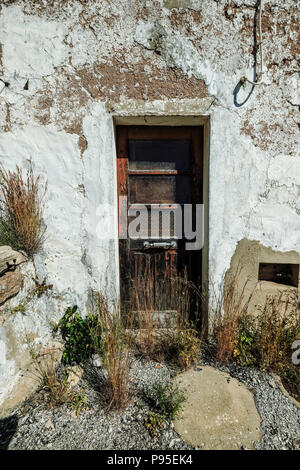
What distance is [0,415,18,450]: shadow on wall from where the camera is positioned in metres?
1.64

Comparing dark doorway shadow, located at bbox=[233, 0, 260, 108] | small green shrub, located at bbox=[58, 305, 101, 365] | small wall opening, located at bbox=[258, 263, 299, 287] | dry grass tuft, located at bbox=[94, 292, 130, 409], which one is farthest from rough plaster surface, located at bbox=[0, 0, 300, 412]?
dry grass tuft, located at bbox=[94, 292, 130, 409]

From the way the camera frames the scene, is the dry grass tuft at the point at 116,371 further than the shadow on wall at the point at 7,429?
Yes

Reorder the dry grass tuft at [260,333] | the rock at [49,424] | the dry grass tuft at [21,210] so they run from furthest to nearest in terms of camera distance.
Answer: the dry grass tuft at [21,210], the dry grass tuft at [260,333], the rock at [49,424]

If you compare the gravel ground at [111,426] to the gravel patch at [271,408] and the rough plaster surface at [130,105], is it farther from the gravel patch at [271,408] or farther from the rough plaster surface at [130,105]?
the rough plaster surface at [130,105]

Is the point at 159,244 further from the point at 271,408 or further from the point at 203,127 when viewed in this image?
the point at 271,408

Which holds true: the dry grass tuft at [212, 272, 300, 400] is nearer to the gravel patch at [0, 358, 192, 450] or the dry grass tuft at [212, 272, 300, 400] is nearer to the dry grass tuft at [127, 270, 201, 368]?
the dry grass tuft at [127, 270, 201, 368]

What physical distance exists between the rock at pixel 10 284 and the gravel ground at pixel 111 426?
810mm

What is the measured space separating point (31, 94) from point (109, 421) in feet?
8.86

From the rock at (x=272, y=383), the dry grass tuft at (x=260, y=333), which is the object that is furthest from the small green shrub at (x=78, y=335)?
the rock at (x=272, y=383)

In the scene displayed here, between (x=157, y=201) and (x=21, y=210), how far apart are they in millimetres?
1272

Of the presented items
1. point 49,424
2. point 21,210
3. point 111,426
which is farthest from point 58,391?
point 21,210

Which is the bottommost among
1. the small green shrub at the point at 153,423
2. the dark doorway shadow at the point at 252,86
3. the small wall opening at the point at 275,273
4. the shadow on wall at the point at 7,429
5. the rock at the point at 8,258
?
the shadow on wall at the point at 7,429

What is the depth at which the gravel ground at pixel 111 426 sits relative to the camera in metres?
1.62

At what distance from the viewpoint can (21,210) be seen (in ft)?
7.41
